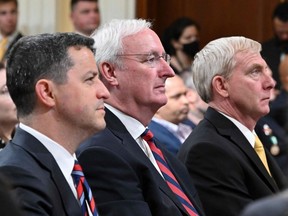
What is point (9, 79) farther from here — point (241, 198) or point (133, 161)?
point (241, 198)

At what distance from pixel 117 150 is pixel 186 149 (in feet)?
2.12

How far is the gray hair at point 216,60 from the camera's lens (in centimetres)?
457

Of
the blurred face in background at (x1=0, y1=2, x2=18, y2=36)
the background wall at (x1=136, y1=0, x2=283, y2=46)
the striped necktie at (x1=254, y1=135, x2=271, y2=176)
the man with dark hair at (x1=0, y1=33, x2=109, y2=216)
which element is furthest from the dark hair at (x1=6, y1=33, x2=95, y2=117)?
the background wall at (x1=136, y1=0, x2=283, y2=46)

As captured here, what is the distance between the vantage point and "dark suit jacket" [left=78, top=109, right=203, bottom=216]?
12.0 ft

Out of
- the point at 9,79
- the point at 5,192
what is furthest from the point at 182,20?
the point at 5,192

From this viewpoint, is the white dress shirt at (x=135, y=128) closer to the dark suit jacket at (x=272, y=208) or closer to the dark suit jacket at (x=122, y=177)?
the dark suit jacket at (x=122, y=177)

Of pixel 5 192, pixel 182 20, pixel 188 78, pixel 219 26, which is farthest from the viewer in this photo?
pixel 219 26

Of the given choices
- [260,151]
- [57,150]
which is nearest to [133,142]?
[57,150]

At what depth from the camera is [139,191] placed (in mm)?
3715

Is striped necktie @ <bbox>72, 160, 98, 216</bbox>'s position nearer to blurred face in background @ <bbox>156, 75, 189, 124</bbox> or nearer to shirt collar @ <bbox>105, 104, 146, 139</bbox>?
shirt collar @ <bbox>105, 104, 146, 139</bbox>

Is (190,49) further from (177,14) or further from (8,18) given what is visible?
(8,18)

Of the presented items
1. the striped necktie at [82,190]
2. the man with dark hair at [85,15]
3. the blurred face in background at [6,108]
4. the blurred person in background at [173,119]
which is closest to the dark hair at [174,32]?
the man with dark hair at [85,15]

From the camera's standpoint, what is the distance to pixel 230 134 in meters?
4.45

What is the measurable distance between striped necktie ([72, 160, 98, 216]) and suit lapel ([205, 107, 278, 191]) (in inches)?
44.3
